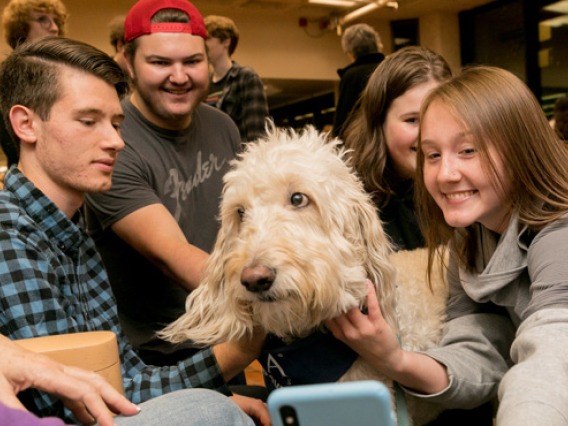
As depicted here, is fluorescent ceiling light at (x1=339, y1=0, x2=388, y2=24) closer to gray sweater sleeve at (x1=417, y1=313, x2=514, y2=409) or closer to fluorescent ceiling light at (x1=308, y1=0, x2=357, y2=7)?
fluorescent ceiling light at (x1=308, y1=0, x2=357, y2=7)

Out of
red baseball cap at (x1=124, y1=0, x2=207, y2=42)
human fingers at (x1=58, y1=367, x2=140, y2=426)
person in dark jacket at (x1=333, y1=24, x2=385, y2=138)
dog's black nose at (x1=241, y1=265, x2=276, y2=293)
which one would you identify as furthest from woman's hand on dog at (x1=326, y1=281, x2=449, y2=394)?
person in dark jacket at (x1=333, y1=24, x2=385, y2=138)

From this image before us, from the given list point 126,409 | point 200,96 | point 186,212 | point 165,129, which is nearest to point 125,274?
point 186,212

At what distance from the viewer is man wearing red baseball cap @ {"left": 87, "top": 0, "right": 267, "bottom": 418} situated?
1.96m

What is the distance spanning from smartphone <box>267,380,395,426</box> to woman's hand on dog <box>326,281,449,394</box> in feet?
2.20

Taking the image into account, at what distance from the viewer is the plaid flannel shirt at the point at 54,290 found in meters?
1.23

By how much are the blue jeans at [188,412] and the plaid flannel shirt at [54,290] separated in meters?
0.26

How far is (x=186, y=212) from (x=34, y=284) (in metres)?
0.90

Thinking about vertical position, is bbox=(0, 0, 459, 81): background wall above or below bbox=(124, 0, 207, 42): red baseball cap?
above

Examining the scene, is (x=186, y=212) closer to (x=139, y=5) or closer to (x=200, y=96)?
(x=200, y=96)

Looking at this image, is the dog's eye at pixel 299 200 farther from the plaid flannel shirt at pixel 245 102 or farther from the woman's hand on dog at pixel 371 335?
the plaid flannel shirt at pixel 245 102

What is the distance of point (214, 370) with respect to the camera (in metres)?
1.44

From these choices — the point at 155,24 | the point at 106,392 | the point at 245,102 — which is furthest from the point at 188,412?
the point at 245,102

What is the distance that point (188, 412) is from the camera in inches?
39.9

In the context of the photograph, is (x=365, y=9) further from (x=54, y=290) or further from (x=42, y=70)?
(x=54, y=290)
